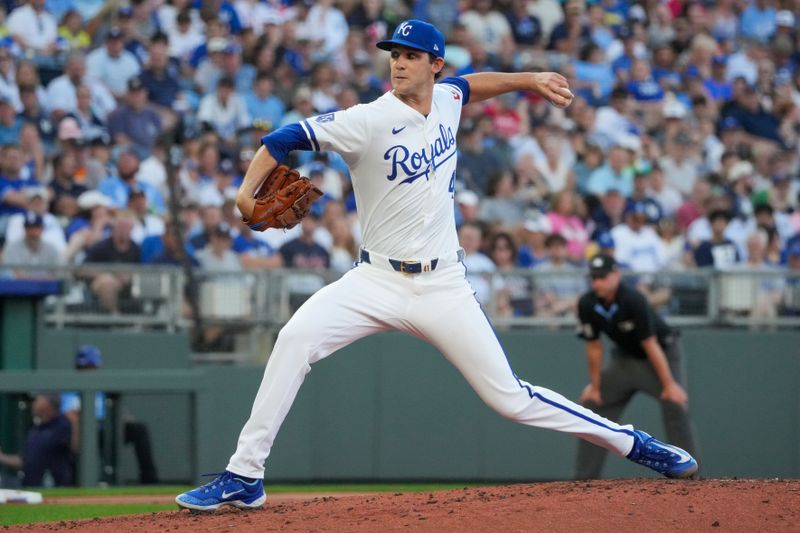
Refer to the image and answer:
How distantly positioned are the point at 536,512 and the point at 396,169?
1581 mm

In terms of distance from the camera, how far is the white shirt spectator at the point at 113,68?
43.5 feet

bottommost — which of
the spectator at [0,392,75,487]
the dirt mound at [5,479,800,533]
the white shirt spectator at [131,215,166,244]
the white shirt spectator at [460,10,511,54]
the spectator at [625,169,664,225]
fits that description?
the spectator at [0,392,75,487]

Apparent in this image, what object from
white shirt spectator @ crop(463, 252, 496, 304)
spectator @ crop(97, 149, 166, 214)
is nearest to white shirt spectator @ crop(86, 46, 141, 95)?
spectator @ crop(97, 149, 166, 214)

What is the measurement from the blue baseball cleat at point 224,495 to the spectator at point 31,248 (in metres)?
5.42

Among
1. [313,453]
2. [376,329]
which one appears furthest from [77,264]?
[376,329]

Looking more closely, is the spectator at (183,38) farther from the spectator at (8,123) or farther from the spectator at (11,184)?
the spectator at (11,184)

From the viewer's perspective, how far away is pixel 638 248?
12953 mm

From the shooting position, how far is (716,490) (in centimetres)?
585

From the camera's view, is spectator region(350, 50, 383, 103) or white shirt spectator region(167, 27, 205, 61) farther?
spectator region(350, 50, 383, 103)

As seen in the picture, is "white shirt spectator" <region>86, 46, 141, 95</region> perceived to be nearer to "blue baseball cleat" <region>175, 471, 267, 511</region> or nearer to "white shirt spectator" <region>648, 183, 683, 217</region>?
"white shirt spectator" <region>648, 183, 683, 217</region>

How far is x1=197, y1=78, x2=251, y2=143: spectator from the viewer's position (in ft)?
43.6

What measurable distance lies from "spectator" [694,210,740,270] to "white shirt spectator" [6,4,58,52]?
683 cm

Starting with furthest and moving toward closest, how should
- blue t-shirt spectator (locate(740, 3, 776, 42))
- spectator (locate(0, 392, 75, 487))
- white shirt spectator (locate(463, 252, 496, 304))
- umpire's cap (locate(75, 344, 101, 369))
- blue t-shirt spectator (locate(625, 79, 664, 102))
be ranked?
blue t-shirt spectator (locate(740, 3, 776, 42)) → blue t-shirt spectator (locate(625, 79, 664, 102)) → white shirt spectator (locate(463, 252, 496, 304)) → umpire's cap (locate(75, 344, 101, 369)) → spectator (locate(0, 392, 75, 487))

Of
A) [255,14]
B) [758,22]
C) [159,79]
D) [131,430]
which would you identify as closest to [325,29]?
[255,14]
